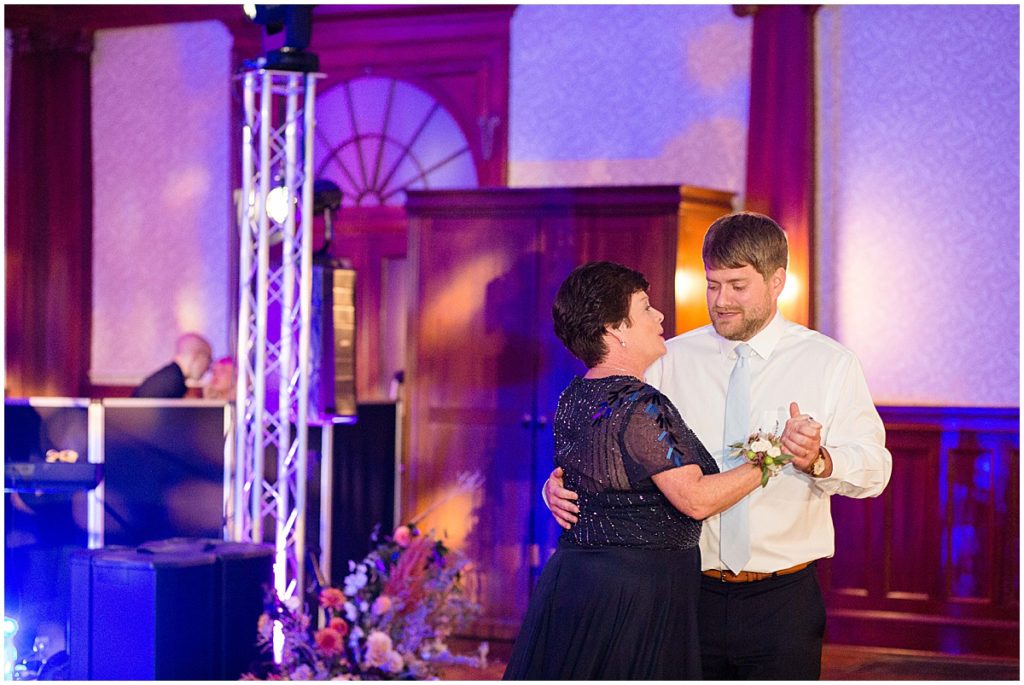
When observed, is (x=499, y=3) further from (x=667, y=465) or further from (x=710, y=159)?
(x=667, y=465)

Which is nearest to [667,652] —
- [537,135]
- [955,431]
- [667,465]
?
[667,465]

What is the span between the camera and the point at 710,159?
22.5ft

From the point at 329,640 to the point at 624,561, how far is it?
2.23 meters

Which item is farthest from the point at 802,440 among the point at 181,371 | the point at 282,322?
the point at 181,371

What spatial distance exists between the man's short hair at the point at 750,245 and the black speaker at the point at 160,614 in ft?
7.83

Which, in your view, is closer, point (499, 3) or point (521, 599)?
point (521, 599)

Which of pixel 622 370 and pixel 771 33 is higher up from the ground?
pixel 771 33

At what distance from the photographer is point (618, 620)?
8.61 ft

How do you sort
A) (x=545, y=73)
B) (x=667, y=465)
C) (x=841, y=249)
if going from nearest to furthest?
(x=667, y=465)
(x=841, y=249)
(x=545, y=73)

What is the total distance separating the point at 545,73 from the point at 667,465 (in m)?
5.07

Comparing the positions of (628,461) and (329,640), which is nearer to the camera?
(628,461)

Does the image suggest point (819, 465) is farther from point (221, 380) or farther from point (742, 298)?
point (221, 380)

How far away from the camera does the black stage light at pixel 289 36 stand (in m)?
5.00

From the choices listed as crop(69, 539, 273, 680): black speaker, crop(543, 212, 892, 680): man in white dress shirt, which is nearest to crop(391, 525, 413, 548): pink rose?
crop(69, 539, 273, 680): black speaker
